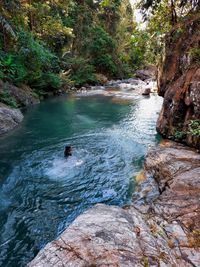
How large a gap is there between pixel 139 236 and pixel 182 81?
6069 mm

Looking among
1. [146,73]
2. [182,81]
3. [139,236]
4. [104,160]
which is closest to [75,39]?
[146,73]

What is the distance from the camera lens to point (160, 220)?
3162mm

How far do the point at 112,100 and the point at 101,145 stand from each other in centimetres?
874

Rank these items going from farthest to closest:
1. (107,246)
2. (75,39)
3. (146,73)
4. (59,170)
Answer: (146,73), (75,39), (59,170), (107,246)

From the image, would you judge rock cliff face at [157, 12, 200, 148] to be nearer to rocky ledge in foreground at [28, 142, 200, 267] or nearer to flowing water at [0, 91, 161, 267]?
flowing water at [0, 91, 161, 267]

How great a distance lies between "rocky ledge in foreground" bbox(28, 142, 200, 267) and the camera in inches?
88.0

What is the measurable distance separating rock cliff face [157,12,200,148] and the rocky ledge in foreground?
2.85 m

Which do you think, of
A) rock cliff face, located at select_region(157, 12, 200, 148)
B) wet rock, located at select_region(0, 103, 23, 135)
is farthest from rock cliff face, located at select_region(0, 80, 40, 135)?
rock cliff face, located at select_region(157, 12, 200, 148)

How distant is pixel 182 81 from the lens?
7457mm

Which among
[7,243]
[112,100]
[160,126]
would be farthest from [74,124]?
[7,243]

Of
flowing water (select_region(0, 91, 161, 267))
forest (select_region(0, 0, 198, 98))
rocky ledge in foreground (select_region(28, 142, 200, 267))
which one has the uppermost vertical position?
forest (select_region(0, 0, 198, 98))

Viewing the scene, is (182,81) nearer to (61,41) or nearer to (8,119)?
(8,119)

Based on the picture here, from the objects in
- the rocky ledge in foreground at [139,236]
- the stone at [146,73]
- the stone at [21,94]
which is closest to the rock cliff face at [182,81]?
the rocky ledge in foreground at [139,236]

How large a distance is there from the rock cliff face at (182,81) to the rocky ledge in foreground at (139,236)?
2.85 meters
